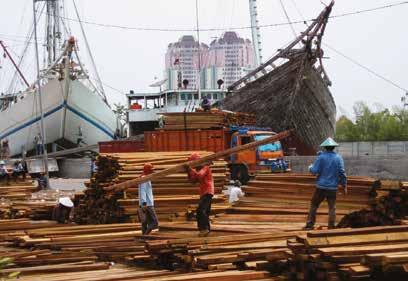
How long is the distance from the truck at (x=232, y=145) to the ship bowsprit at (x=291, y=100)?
22.9 ft

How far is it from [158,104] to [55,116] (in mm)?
6612

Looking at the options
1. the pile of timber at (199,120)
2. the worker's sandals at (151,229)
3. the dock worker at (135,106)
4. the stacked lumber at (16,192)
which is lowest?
the worker's sandals at (151,229)

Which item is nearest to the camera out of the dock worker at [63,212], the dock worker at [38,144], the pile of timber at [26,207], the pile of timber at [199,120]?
the dock worker at [63,212]

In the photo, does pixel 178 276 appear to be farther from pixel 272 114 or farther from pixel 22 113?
pixel 22 113

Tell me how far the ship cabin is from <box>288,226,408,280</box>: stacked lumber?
103 feet

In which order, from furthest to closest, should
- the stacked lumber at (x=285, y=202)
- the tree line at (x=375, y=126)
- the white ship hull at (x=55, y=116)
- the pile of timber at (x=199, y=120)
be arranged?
the tree line at (x=375, y=126)
the white ship hull at (x=55, y=116)
the pile of timber at (x=199, y=120)
the stacked lumber at (x=285, y=202)

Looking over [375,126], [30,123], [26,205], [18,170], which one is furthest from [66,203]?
[375,126]

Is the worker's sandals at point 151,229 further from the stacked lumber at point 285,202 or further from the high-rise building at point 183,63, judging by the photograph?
the high-rise building at point 183,63

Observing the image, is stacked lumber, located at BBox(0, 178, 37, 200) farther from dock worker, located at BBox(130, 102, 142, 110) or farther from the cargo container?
dock worker, located at BBox(130, 102, 142, 110)

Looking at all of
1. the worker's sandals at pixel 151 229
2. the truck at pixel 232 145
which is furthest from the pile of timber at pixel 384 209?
the truck at pixel 232 145

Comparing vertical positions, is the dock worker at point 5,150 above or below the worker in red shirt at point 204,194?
above

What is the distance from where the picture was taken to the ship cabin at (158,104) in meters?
40.9

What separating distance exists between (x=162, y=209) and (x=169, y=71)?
34.3 meters

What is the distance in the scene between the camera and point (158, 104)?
43219 millimetres
